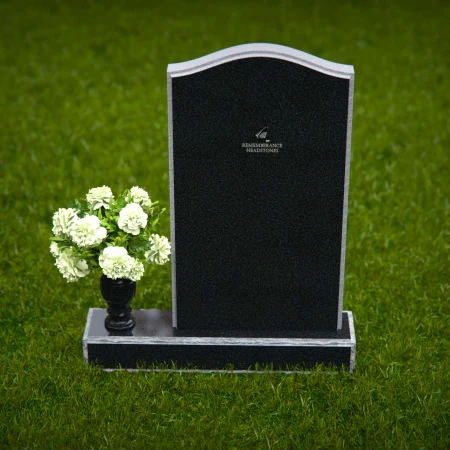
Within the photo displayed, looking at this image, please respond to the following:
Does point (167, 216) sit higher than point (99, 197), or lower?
lower

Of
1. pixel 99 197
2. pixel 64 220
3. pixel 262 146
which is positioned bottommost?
pixel 64 220

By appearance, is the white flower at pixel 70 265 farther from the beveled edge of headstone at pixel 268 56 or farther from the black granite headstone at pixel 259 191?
the beveled edge of headstone at pixel 268 56

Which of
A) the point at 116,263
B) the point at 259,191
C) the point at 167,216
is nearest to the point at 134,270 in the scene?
the point at 116,263

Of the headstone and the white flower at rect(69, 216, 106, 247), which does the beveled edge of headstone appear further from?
the white flower at rect(69, 216, 106, 247)

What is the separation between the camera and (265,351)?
5.00 metres

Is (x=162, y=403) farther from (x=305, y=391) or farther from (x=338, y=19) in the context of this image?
(x=338, y=19)

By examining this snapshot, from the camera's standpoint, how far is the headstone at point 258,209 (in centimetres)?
459

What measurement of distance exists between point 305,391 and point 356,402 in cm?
33

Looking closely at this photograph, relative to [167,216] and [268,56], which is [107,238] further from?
[167,216]

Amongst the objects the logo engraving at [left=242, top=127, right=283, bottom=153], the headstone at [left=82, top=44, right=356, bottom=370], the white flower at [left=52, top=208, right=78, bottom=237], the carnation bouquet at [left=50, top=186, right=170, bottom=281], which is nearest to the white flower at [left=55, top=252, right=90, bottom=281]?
the carnation bouquet at [left=50, top=186, right=170, bottom=281]

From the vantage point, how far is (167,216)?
285 inches

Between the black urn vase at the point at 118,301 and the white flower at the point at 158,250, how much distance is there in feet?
0.70

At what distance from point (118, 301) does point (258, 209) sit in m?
1.08

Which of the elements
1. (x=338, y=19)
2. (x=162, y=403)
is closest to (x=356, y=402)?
(x=162, y=403)
